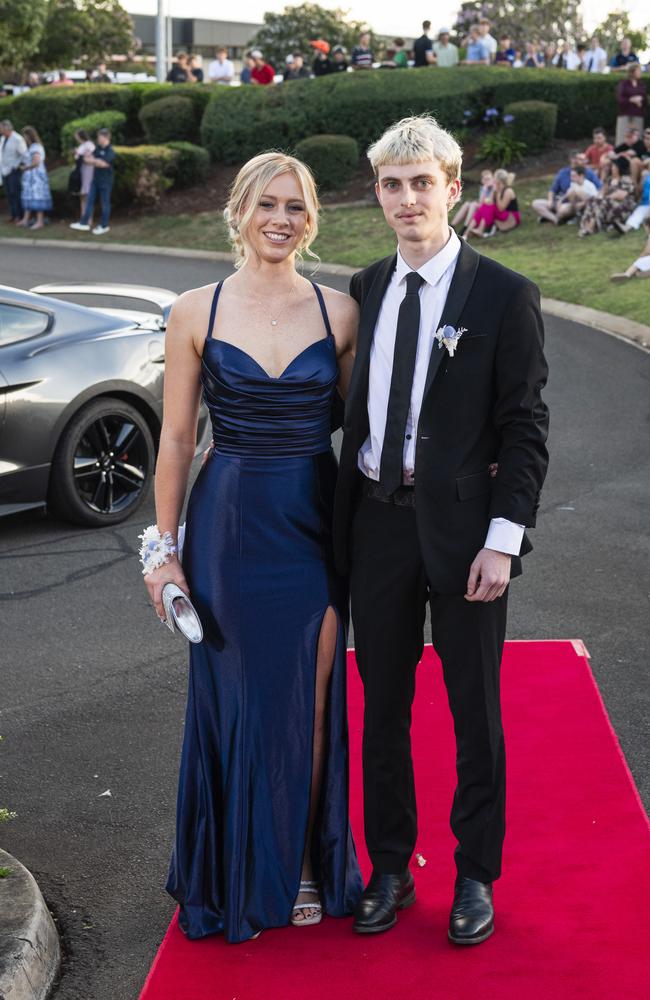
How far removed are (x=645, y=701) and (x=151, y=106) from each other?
83.2 ft

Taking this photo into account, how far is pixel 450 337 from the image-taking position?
126 inches

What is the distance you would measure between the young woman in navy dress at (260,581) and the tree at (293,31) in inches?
2089

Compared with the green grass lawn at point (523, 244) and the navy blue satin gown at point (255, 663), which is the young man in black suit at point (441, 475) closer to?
the navy blue satin gown at point (255, 663)

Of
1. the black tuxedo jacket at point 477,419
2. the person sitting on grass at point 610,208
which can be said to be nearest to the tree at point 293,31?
the person sitting on grass at point 610,208

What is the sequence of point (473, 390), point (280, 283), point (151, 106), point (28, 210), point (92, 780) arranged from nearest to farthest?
point (473, 390), point (280, 283), point (92, 780), point (28, 210), point (151, 106)

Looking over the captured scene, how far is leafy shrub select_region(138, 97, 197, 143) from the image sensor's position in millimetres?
27891

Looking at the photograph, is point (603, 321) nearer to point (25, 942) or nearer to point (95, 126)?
point (25, 942)

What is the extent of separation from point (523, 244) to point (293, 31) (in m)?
39.1

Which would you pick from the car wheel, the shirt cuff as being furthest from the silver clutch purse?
the car wheel

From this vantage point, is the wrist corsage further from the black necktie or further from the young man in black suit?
the black necktie

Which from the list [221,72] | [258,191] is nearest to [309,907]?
[258,191]

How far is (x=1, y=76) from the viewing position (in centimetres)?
5497

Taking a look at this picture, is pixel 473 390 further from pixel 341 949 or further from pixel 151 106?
pixel 151 106

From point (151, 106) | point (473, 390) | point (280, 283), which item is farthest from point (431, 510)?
point (151, 106)
